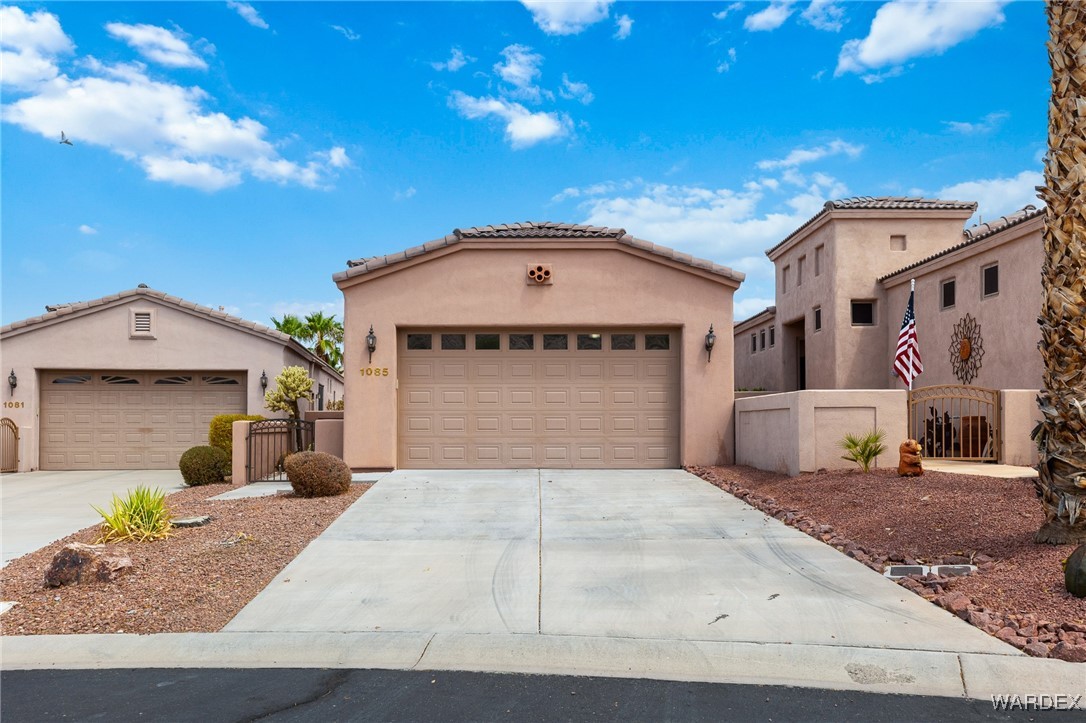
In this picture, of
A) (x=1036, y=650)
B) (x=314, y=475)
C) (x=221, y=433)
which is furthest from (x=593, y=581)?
(x=221, y=433)

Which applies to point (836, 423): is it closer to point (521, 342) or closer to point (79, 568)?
point (521, 342)

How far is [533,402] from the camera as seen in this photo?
1512 cm

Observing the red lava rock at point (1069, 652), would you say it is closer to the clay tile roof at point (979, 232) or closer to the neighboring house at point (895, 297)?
the neighboring house at point (895, 297)

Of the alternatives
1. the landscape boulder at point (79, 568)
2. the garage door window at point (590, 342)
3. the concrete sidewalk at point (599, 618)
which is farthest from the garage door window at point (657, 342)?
the landscape boulder at point (79, 568)

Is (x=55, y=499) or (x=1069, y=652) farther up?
(x=1069, y=652)

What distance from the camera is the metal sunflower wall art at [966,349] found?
1881cm

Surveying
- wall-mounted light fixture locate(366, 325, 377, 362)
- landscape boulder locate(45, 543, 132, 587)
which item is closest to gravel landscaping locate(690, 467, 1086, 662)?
wall-mounted light fixture locate(366, 325, 377, 362)

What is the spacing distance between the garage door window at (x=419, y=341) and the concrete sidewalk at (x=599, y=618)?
6.30 meters

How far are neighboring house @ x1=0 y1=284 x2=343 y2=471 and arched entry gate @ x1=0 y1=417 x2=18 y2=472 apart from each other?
0.63 ft

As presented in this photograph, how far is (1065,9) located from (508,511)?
8208 mm

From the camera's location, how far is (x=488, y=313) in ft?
49.4

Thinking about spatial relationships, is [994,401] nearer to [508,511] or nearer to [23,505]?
[508,511]

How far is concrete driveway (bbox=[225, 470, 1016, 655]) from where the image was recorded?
5742 mm

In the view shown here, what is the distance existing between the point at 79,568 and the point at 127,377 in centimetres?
1415
